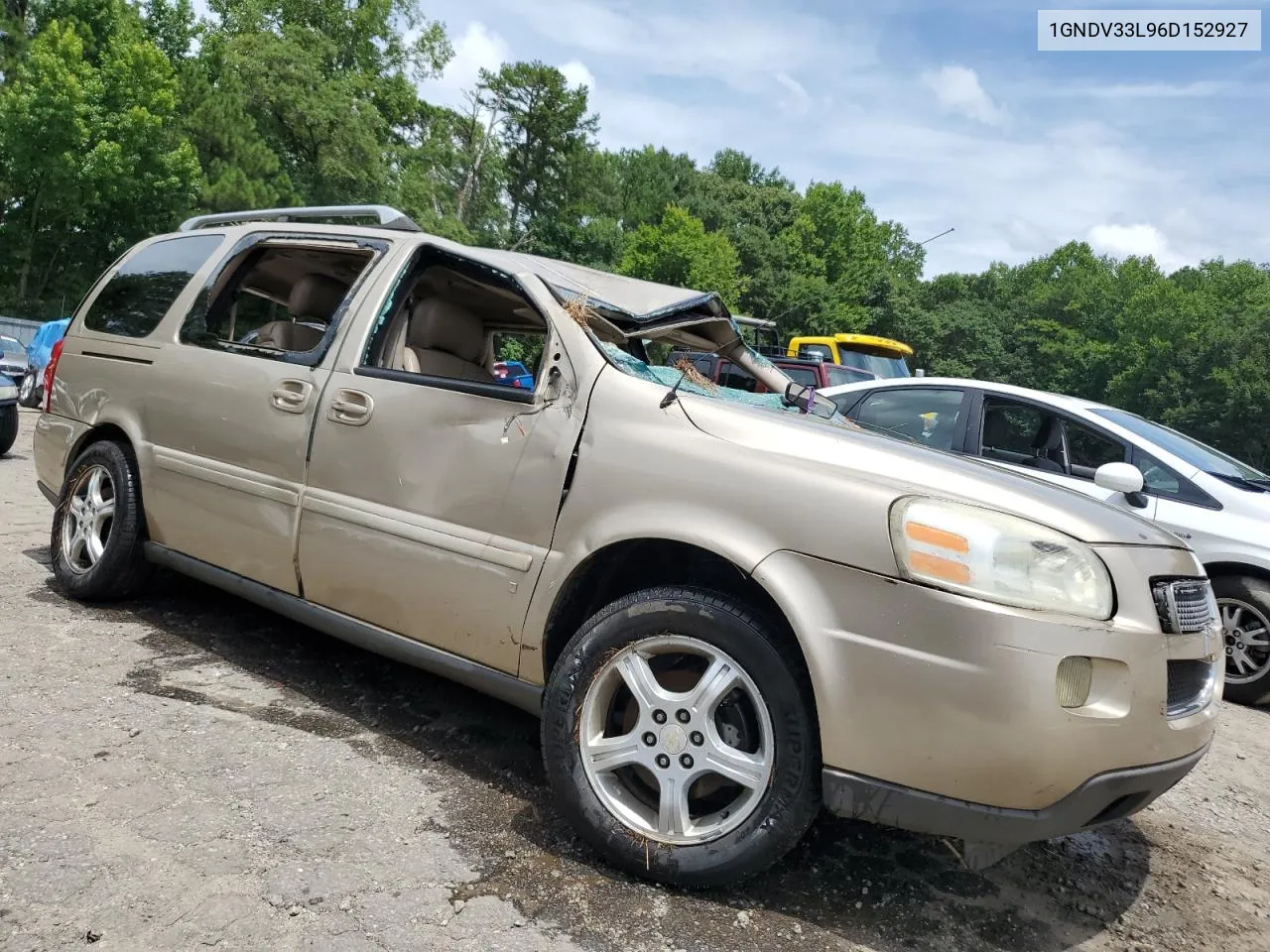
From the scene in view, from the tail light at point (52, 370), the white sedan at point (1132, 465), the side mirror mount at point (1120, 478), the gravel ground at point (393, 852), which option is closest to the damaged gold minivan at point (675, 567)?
the gravel ground at point (393, 852)

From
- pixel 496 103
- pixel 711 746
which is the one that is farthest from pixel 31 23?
pixel 711 746

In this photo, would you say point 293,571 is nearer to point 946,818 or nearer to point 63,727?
point 63,727

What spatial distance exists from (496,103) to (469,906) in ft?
166

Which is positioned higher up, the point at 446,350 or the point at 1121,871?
the point at 446,350

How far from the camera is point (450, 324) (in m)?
3.76

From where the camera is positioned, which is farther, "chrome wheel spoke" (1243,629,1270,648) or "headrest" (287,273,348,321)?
"chrome wheel spoke" (1243,629,1270,648)

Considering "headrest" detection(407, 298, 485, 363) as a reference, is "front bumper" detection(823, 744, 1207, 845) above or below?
below

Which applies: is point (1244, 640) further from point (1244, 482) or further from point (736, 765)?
point (736, 765)

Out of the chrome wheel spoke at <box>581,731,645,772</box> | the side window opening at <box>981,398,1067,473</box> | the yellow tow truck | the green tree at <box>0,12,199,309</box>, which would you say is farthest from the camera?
the green tree at <box>0,12,199,309</box>

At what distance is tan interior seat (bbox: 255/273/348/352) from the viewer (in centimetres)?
Answer: 389

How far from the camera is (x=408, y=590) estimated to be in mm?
2959

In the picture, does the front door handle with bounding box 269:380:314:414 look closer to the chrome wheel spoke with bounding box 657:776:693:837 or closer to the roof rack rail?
the roof rack rail

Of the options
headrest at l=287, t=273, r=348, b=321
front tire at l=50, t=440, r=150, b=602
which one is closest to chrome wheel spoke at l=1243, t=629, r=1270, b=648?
headrest at l=287, t=273, r=348, b=321

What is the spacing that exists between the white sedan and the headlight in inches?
115
